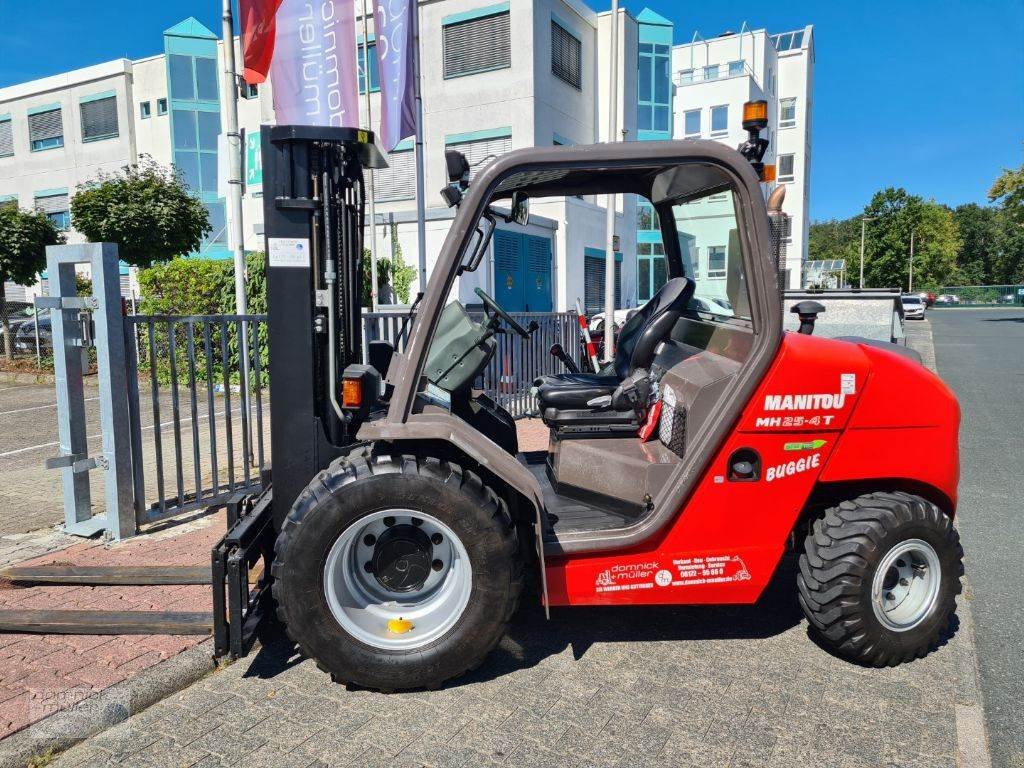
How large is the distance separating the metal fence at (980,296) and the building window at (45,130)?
70.9 meters

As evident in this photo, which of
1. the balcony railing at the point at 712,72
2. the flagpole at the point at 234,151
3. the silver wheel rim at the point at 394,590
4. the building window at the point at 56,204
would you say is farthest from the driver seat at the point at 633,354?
the balcony railing at the point at 712,72

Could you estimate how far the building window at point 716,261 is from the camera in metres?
3.84

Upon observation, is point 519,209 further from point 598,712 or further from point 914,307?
point 914,307

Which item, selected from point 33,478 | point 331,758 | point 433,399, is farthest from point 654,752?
point 33,478

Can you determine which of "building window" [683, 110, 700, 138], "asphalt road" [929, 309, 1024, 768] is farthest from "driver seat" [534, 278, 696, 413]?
"building window" [683, 110, 700, 138]

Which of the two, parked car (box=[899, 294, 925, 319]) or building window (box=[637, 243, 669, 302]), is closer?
building window (box=[637, 243, 669, 302])

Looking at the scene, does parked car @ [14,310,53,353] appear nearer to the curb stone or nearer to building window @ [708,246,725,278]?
the curb stone

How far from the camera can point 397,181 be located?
942 inches

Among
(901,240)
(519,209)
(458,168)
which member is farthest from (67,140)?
(901,240)

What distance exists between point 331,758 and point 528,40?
71.7 ft

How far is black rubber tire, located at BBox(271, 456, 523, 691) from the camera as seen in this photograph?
3.15 m

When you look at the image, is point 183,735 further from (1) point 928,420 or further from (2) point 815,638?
(1) point 928,420

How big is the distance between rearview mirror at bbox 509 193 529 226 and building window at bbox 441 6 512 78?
1971cm

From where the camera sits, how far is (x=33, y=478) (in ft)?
23.8
